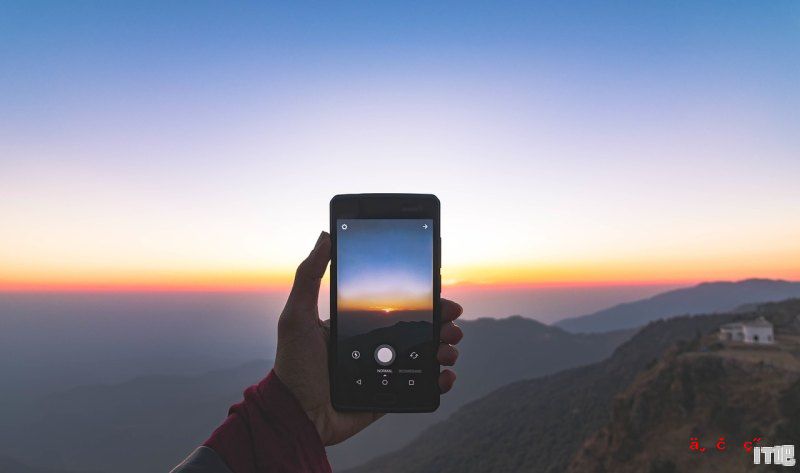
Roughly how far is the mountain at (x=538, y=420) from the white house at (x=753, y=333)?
4.50 meters

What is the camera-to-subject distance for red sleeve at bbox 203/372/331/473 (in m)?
3.36

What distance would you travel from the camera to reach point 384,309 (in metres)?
4.17

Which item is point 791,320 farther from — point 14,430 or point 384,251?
point 14,430

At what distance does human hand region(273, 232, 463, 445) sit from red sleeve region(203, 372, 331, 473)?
0.18 meters

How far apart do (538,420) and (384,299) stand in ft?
267

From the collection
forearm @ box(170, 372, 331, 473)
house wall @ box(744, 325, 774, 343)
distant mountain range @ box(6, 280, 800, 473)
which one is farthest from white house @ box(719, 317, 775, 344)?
forearm @ box(170, 372, 331, 473)

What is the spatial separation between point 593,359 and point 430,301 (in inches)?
8305

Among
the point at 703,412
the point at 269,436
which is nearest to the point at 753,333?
the point at 703,412

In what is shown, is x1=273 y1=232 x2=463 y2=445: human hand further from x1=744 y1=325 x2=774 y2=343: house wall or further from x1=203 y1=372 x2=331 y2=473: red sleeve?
x1=744 y1=325 x2=774 y2=343: house wall

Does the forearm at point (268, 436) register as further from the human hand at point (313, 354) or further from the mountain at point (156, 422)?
the mountain at point (156, 422)

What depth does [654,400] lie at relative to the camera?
173 ft

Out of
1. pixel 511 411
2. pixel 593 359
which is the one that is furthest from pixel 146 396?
pixel 593 359

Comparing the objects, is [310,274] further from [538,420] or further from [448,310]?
[538,420]

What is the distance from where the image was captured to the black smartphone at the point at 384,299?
4074mm
